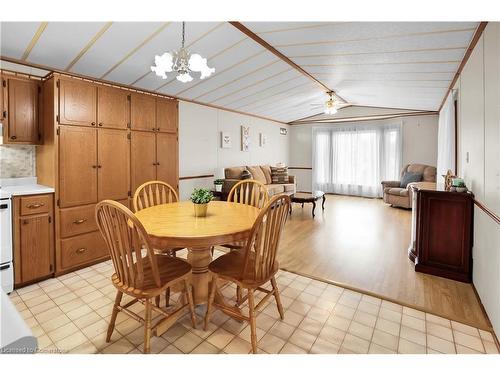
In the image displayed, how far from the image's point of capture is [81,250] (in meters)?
2.90

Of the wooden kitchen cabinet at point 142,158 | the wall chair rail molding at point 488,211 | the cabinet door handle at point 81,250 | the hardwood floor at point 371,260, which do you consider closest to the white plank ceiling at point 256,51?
the wooden kitchen cabinet at point 142,158

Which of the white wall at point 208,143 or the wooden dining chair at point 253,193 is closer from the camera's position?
the wooden dining chair at point 253,193

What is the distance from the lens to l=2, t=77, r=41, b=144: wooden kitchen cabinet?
8.41 feet

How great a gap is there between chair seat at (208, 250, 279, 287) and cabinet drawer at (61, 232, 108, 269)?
5.94 ft

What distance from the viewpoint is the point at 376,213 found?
561 cm

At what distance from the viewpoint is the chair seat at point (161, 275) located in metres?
1.60

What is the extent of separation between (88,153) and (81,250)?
104 centimetres

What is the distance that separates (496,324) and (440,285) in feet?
2.46

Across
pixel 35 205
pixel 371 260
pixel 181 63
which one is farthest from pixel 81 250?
pixel 371 260

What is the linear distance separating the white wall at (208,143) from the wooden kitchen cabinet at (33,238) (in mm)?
2289

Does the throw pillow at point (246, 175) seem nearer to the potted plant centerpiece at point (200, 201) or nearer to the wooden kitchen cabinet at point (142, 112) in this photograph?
the wooden kitchen cabinet at point (142, 112)
